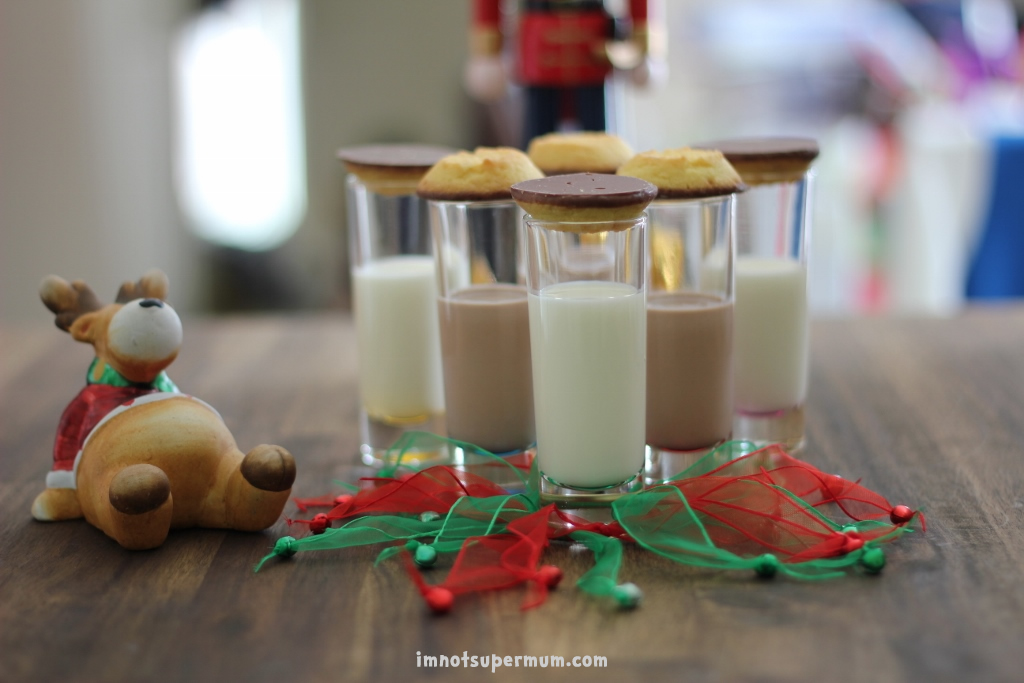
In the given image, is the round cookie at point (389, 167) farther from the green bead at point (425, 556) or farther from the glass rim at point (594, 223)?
the green bead at point (425, 556)

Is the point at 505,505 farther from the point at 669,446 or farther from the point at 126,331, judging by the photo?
the point at 126,331

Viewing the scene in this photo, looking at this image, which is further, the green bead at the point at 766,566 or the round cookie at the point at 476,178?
the round cookie at the point at 476,178

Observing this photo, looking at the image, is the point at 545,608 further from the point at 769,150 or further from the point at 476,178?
the point at 769,150

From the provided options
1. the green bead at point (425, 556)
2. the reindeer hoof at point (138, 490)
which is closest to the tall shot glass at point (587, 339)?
the green bead at point (425, 556)

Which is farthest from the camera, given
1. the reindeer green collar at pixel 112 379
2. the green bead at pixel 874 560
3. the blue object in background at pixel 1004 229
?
the blue object in background at pixel 1004 229

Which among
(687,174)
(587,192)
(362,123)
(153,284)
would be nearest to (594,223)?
(587,192)

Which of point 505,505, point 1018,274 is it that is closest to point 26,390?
point 505,505

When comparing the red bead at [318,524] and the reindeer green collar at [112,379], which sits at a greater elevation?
the reindeer green collar at [112,379]

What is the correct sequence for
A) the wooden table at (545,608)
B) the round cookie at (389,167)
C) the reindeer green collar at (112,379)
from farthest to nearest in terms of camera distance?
the round cookie at (389,167), the reindeer green collar at (112,379), the wooden table at (545,608)
